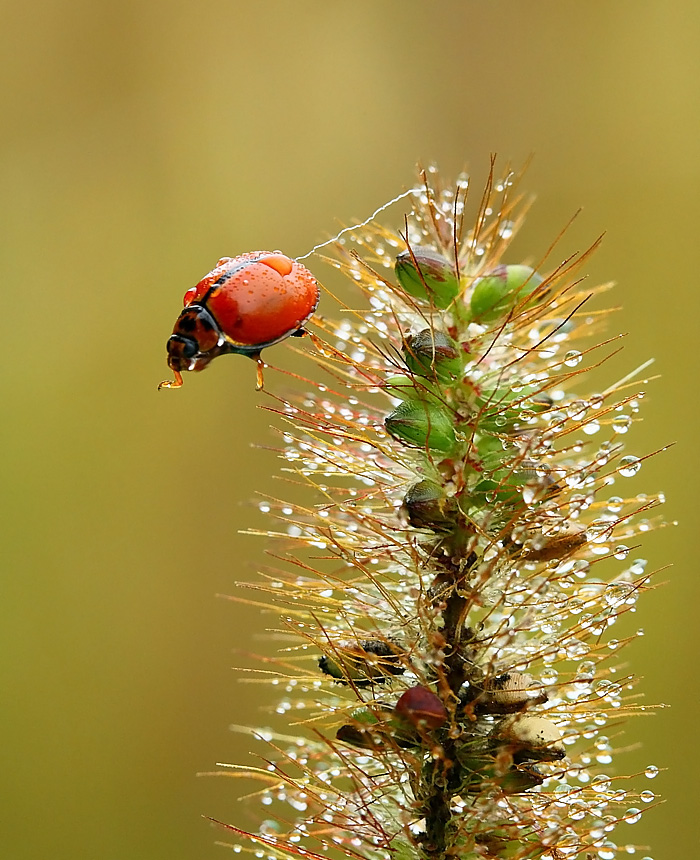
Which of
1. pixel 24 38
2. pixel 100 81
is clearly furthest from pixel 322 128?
pixel 24 38

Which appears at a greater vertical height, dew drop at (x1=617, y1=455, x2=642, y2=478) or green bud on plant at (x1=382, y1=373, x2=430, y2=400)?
green bud on plant at (x1=382, y1=373, x2=430, y2=400)

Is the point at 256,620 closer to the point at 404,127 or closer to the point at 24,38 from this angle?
the point at 404,127

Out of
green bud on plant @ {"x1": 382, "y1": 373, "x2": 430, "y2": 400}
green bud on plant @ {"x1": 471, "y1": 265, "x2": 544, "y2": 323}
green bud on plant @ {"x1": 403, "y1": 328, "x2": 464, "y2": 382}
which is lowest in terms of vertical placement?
green bud on plant @ {"x1": 382, "y1": 373, "x2": 430, "y2": 400}

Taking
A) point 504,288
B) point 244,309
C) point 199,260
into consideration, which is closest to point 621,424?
point 504,288

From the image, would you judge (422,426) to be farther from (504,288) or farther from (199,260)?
(199,260)

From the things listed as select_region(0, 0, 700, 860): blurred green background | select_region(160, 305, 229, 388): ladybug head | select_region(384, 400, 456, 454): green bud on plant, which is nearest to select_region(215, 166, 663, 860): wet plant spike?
select_region(384, 400, 456, 454): green bud on plant

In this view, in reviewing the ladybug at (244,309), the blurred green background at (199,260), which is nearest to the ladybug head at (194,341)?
the ladybug at (244,309)

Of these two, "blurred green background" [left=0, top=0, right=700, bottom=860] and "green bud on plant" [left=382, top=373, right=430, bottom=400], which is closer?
"green bud on plant" [left=382, top=373, right=430, bottom=400]

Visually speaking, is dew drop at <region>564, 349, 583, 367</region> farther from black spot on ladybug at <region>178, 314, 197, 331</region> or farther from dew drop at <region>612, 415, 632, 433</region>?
black spot on ladybug at <region>178, 314, 197, 331</region>
